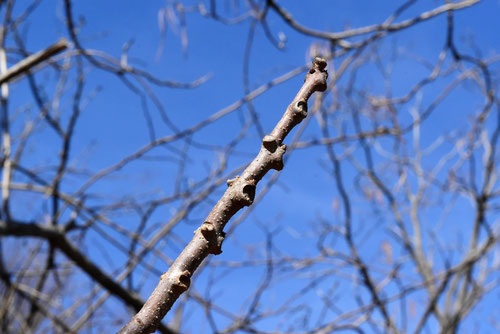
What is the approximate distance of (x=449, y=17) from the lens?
51.0 inches

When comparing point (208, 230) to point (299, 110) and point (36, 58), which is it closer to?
point (299, 110)

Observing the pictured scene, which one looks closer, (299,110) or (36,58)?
(299,110)

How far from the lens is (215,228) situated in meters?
0.24

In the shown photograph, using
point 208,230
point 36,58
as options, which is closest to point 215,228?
point 208,230

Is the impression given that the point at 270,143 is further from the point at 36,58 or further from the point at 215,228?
the point at 36,58

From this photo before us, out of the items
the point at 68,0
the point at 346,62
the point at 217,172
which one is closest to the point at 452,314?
the point at 217,172

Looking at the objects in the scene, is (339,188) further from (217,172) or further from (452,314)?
(452,314)

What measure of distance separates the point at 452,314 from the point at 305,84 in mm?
3252

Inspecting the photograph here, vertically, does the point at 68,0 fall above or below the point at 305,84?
above

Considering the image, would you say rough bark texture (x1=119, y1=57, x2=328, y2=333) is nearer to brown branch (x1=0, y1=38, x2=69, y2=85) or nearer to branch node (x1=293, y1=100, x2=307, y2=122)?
branch node (x1=293, y1=100, x2=307, y2=122)

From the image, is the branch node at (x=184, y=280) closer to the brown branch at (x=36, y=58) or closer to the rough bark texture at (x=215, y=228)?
the rough bark texture at (x=215, y=228)

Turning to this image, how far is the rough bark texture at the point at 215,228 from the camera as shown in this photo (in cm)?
23

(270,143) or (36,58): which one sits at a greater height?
(36,58)

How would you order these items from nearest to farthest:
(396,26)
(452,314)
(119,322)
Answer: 1. (396,26)
2. (119,322)
3. (452,314)
